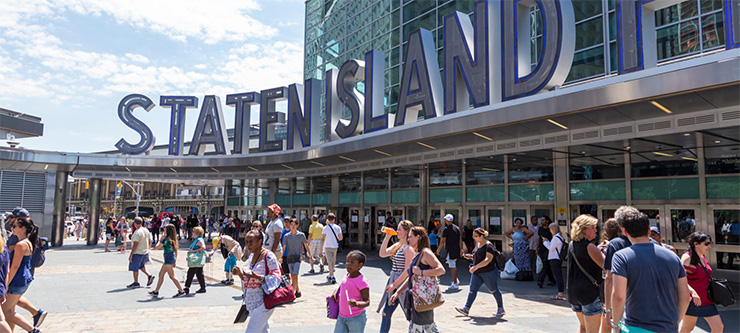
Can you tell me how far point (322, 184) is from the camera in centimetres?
2583

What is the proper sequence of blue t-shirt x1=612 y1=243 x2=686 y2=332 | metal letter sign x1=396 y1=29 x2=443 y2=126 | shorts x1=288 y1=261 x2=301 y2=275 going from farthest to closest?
metal letter sign x1=396 y1=29 x2=443 y2=126 → shorts x1=288 y1=261 x2=301 y2=275 → blue t-shirt x1=612 y1=243 x2=686 y2=332

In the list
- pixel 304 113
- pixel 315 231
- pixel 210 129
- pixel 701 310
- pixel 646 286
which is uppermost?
pixel 304 113

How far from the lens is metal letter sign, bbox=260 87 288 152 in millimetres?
23672

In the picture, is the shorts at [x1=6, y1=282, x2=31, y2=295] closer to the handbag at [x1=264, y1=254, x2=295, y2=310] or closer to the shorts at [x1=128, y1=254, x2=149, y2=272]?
the handbag at [x1=264, y1=254, x2=295, y2=310]

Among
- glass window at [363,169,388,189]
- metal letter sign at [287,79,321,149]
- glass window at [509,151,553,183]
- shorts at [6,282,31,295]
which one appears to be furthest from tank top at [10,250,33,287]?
glass window at [363,169,388,189]

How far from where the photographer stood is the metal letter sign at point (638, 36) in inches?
453

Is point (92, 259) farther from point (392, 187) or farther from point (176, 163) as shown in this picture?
point (392, 187)

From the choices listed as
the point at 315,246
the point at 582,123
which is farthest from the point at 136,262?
the point at 582,123

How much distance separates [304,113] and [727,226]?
53.3ft

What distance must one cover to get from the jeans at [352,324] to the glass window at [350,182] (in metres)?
18.5

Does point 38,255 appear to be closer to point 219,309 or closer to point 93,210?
point 219,309

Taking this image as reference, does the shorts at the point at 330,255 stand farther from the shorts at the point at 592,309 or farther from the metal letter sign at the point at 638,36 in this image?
the metal letter sign at the point at 638,36

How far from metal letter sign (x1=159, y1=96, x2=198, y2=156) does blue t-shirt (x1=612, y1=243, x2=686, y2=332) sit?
26.4 metres

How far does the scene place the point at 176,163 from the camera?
25141 mm
